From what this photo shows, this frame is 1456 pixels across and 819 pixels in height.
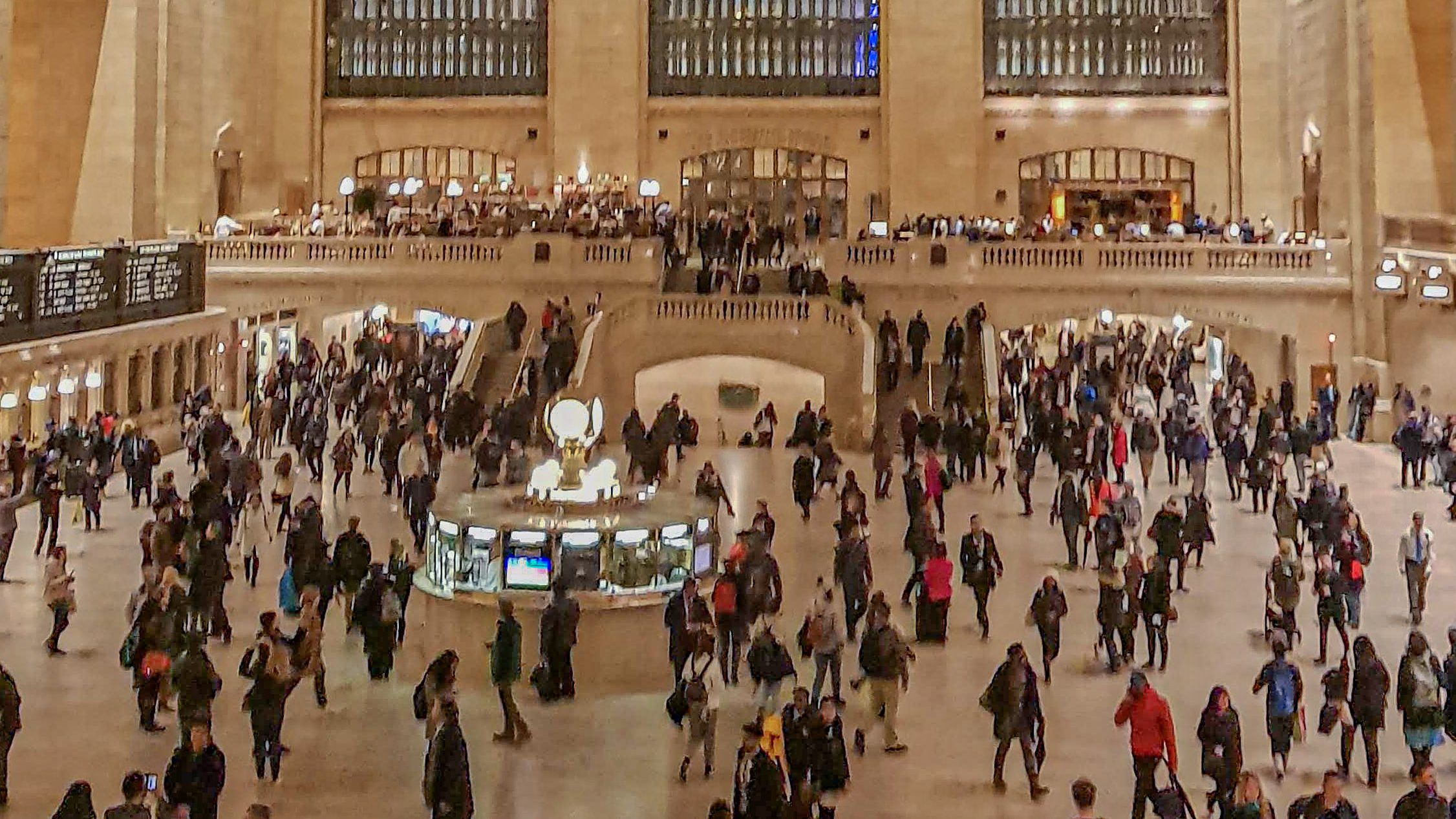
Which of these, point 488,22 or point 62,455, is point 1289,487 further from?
point 488,22

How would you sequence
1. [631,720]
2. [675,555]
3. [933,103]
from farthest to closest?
[933,103] < [675,555] < [631,720]

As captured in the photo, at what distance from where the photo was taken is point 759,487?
22203 millimetres

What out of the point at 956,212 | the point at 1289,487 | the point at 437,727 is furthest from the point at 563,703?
the point at 956,212

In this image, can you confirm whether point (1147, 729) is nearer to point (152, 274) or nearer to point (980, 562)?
point (980, 562)

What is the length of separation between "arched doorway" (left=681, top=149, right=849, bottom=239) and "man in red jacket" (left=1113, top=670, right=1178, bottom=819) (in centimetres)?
2898

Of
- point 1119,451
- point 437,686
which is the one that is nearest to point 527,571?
point 437,686

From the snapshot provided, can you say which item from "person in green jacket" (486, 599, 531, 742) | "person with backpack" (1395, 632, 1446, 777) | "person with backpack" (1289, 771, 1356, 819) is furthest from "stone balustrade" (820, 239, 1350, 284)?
"person with backpack" (1289, 771, 1356, 819)

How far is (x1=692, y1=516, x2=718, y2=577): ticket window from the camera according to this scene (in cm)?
1370

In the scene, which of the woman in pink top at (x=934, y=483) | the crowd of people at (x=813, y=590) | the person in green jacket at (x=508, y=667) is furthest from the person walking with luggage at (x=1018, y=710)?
the woman in pink top at (x=934, y=483)

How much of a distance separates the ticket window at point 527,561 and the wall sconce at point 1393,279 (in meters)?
19.5

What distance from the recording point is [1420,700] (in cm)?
1067

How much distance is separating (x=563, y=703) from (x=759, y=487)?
9.64 m

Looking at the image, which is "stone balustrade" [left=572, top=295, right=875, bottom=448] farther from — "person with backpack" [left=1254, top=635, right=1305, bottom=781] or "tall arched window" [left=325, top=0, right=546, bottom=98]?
"person with backpack" [left=1254, top=635, right=1305, bottom=781]

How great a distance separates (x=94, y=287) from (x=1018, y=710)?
17.7 m
